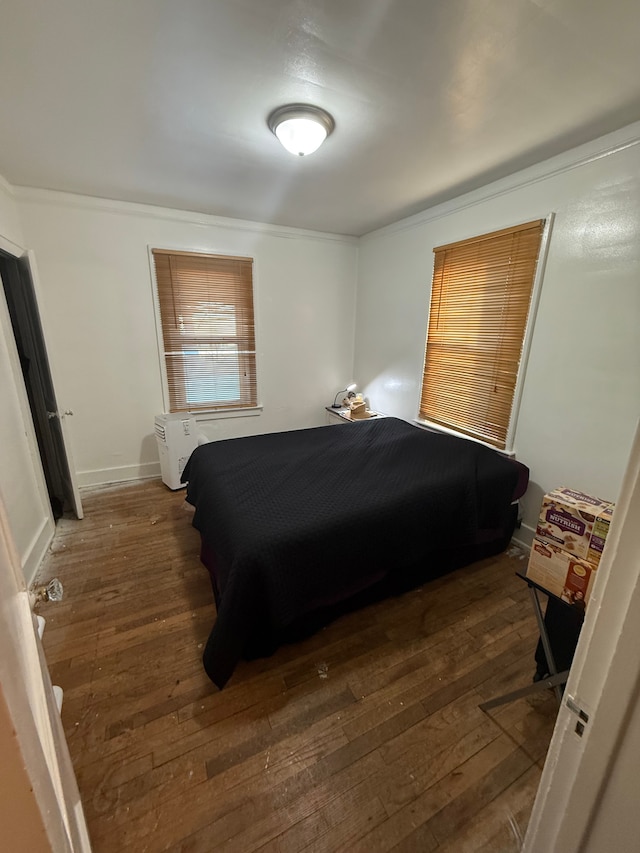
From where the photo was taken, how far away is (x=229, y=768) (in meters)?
1.21

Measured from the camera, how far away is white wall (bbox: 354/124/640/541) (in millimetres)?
1792

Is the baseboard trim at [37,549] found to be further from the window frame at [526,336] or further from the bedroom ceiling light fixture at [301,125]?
the window frame at [526,336]

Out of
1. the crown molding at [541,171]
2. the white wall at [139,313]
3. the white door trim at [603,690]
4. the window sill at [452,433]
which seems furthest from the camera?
the white wall at [139,313]

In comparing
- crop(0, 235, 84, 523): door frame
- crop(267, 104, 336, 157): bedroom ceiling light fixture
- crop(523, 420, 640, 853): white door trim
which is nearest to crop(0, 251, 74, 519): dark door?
crop(0, 235, 84, 523): door frame

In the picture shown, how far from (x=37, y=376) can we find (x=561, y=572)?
344 centimetres

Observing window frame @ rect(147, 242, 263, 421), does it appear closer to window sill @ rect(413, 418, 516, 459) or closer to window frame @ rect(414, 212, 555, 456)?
window sill @ rect(413, 418, 516, 459)

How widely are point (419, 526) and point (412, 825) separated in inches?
43.1

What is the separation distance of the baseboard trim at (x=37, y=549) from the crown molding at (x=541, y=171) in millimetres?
3852

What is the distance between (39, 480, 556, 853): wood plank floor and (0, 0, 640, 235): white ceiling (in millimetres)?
2529

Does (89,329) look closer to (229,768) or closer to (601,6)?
(229,768)

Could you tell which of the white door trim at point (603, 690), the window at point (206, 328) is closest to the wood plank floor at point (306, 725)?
the white door trim at point (603, 690)

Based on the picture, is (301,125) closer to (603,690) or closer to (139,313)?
(139,313)

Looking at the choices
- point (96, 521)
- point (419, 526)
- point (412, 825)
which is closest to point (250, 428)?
point (96, 521)

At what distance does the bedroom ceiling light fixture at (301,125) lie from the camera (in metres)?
1.63
